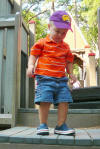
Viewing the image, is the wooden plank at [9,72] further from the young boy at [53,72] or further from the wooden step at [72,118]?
the young boy at [53,72]

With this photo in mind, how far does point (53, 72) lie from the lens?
1.96 m

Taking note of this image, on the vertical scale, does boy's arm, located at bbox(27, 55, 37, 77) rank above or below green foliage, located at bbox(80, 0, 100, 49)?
below

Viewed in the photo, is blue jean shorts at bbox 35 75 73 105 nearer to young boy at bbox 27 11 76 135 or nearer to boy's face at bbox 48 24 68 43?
young boy at bbox 27 11 76 135

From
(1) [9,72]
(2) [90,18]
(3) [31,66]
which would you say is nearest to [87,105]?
(1) [9,72]

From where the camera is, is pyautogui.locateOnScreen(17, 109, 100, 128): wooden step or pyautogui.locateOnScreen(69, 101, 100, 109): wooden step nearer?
pyautogui.locateOnScreen(17, 109, 100, 128): wooden step

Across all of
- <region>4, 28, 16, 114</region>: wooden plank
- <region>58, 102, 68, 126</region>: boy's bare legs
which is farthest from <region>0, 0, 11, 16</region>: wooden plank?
<region>58, 102, 68, 126</region>: boy's bare legs

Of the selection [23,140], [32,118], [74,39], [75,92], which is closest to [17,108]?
[32,118]

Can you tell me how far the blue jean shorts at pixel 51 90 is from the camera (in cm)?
188

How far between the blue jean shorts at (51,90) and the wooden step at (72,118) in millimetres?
630

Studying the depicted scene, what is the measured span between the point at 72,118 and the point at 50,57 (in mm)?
938

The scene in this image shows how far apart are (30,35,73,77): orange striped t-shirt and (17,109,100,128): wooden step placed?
2.40 feet

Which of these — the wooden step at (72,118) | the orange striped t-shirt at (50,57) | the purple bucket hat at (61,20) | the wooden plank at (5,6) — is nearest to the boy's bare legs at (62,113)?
the orange striped t-shirt at (50,57)

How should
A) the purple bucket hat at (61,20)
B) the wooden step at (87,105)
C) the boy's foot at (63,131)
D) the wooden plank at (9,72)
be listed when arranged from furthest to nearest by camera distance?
1. the wooden step at (87,105)
2. the wooden plank at (9,72)
3. the purple bucket hat at (61,20)
4. the boy's foot at (63,131)

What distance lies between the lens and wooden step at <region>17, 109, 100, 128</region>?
2.48m
